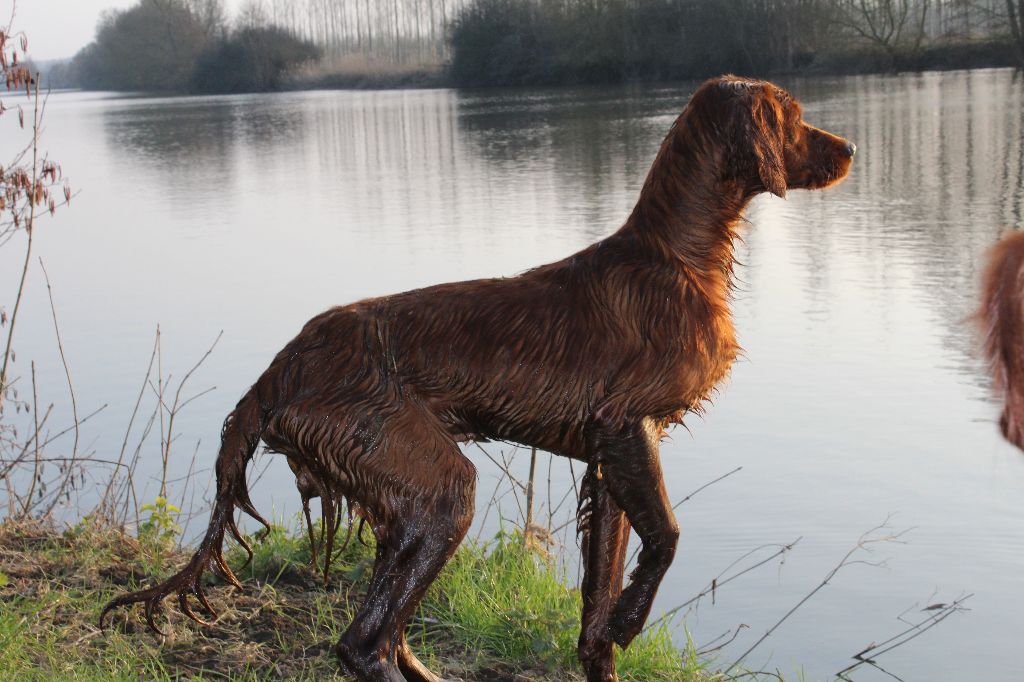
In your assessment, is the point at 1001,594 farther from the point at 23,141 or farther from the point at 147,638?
the point at 23,141

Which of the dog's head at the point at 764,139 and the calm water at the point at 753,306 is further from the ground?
the dog's head at the point at 764,139

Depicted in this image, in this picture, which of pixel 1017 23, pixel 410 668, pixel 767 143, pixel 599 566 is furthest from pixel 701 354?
pixel 1017 23

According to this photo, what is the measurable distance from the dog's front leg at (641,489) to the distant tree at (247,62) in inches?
2305

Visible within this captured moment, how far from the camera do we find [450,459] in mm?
3055

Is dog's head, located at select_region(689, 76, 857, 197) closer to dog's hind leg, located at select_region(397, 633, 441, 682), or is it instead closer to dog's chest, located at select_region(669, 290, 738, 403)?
dog's chest, located at select_region(669, 290, 738, 403)

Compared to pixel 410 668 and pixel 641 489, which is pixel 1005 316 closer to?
pixel 641 489

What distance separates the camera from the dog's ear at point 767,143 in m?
2.96

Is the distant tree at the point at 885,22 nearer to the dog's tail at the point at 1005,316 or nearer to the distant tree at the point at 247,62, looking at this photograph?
the distant tree at the point at 247,62

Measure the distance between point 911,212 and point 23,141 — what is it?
1932 centimetres

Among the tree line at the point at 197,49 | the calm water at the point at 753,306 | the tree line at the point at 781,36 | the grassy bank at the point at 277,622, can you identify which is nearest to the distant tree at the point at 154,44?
the tree line at the point at 197,49

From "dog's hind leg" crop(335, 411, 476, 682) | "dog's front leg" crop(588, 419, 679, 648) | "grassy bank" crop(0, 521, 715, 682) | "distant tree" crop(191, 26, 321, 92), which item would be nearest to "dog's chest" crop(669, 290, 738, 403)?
"dog's front leg" crop(588, 419, 679, 648)

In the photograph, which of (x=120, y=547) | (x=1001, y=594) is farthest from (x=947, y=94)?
(x=120, y=547)

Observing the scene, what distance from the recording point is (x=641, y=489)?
3045 mm

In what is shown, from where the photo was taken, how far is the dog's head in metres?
2.97
